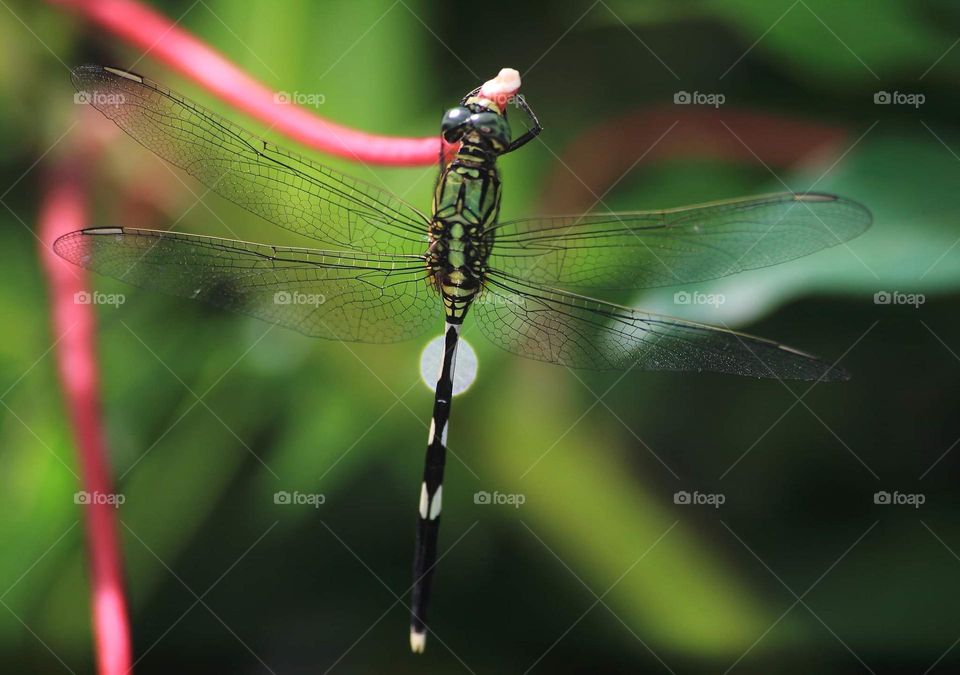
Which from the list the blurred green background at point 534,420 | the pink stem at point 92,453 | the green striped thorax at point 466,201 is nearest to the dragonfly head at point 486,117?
the green striped thorax at point 466,201

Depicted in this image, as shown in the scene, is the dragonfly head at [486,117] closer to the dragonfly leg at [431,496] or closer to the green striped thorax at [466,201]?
the green striped thorax at [466,201]

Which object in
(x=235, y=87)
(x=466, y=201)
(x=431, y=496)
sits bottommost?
(x=431, y=496)

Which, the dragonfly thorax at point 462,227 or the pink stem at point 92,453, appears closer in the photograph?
the dragonfly thorax at point 462,227

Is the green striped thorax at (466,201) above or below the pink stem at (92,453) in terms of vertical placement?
above

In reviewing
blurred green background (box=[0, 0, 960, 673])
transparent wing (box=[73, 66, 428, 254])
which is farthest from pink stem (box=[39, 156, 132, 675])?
transparent wing (box=[73, 66, 428, 254])

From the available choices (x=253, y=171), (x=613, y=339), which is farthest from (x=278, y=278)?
(x=613, y=339)

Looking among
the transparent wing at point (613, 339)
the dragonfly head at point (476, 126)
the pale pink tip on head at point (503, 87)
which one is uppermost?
the pale pink tip on head at point (503, 87)

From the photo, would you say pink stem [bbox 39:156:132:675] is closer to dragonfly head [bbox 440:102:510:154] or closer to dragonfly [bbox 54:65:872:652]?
dragonfly [bbox 54:65:872:652]

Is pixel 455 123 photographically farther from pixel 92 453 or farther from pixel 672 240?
pixel 92 453
